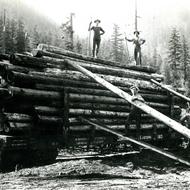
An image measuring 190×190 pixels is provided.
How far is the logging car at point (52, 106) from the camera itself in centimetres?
910

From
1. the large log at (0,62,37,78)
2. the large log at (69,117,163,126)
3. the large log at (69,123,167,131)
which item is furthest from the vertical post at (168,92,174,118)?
the large log at (0,62,37,78)

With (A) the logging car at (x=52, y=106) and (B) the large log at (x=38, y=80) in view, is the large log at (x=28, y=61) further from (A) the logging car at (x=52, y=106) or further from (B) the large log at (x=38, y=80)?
(B) the large log at (x=38, y=80)

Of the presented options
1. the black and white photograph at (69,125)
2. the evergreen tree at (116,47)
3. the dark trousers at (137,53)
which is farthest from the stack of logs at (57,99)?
the evergreen tree at (116,47)

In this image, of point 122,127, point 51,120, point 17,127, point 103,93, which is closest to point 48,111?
point 51,120

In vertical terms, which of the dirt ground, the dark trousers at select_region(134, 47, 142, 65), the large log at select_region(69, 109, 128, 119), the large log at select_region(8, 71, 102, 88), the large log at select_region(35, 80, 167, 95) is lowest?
the dirt ground

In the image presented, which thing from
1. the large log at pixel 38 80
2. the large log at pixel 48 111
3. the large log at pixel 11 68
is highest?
the large log at pixel 11 68

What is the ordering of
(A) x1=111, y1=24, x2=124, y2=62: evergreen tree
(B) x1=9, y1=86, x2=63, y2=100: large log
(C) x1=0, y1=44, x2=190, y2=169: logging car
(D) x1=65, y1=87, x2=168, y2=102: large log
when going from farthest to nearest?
(A) x1=111, y1=24, x2=124, y2=62: evergreen tree, (D) x1=65, y1=87, x2=168, y2=102: large log, (C) x1=0, y1=44, x2=190, y2=169: logging car, (B) x1=9, y1=86, x2=63, y2=100: large log

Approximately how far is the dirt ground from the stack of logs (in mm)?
1118

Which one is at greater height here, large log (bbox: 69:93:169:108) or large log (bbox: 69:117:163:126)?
large log (bbox: 69:93:169:108)

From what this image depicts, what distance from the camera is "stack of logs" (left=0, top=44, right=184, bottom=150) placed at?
9.23 metres

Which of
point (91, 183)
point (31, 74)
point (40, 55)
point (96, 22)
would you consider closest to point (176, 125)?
point (91, 183)

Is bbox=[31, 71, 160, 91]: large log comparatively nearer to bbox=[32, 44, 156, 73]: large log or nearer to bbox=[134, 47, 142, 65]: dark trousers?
bbox=[32, 44, 156, 73]: large log

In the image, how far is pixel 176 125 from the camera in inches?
271

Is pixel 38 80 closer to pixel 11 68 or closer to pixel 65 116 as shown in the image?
pixel 11 68
